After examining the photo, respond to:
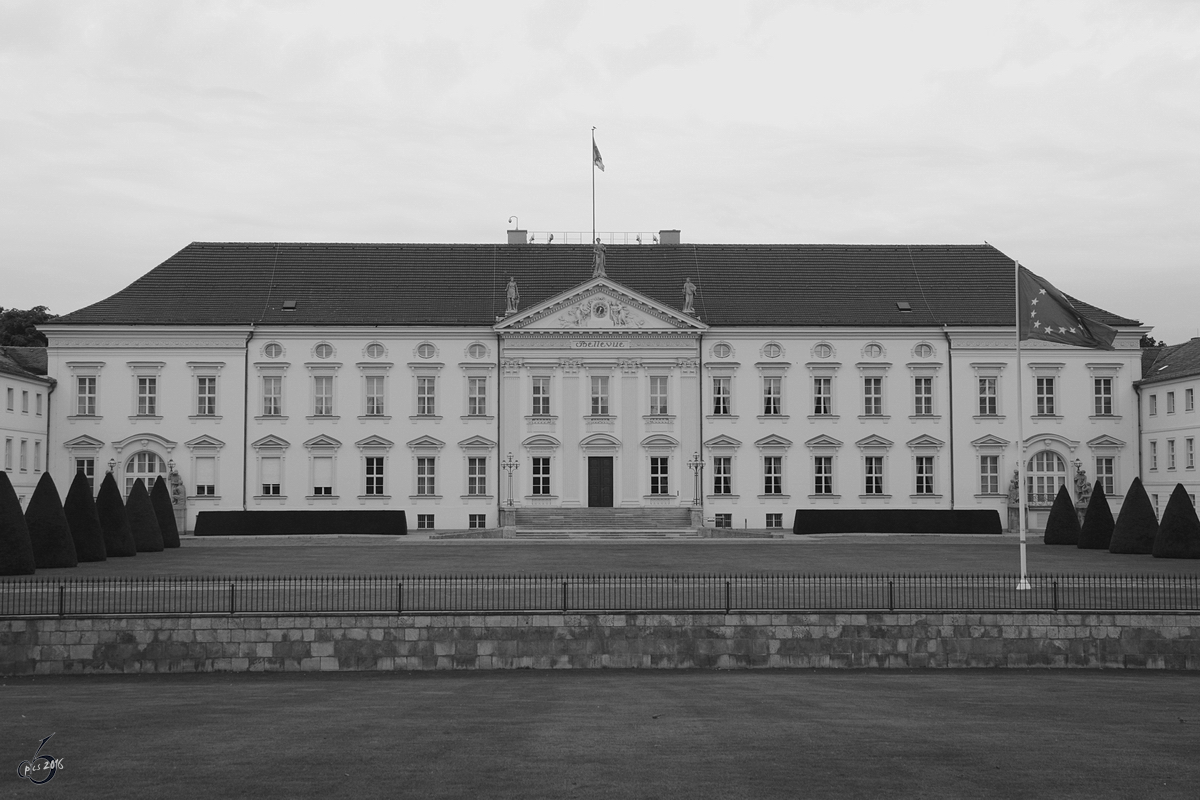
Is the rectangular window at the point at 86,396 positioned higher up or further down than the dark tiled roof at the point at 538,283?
further down

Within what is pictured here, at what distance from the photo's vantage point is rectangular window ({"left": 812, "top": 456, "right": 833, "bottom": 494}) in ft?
193

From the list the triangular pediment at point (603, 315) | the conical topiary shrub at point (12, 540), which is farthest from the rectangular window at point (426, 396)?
the conical topiary shrub at point (12, 540)

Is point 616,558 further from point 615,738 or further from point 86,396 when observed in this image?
point 86,396

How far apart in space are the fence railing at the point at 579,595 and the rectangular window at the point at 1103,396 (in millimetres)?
29771

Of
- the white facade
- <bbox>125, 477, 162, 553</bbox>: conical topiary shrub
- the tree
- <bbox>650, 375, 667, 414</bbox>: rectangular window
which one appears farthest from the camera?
the tree

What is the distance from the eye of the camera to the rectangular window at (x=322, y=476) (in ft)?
190

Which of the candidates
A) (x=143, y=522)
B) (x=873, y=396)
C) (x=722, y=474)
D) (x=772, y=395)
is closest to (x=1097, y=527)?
(x=873, y=396)

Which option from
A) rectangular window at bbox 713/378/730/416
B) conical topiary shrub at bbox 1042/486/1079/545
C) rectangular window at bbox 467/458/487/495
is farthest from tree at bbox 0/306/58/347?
conical topiary shrub at bbox 1042/486/1079/545

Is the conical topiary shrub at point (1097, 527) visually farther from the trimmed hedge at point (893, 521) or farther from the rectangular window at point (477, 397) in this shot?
the rectangular window at point (477, 397)

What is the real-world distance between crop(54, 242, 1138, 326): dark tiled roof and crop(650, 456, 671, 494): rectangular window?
254 inches

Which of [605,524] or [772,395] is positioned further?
[772,395]

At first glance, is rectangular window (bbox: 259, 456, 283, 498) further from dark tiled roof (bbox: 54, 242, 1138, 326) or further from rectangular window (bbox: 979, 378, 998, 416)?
rectangular window (bbox: 979, 378, 998, 416)

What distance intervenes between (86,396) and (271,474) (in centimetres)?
857

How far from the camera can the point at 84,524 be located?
128 ft
